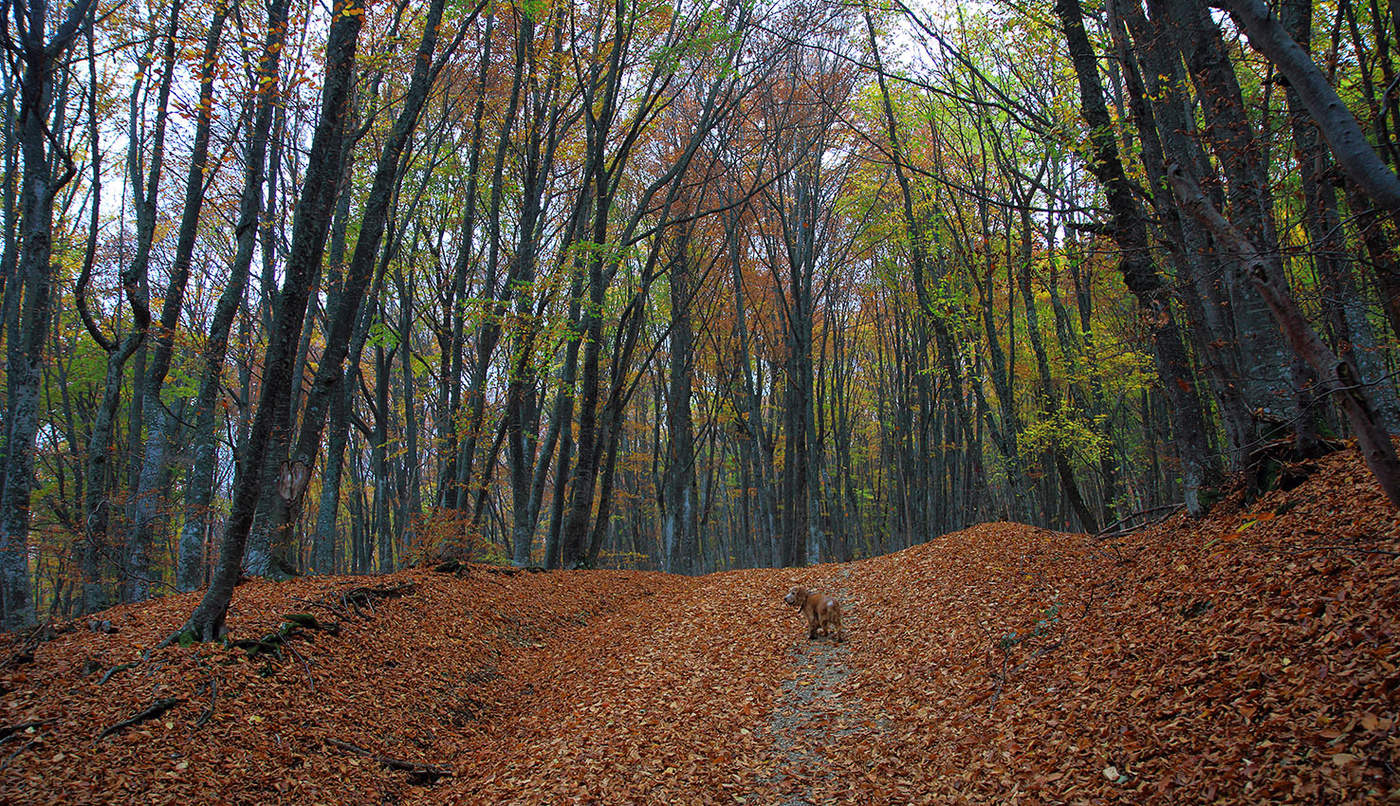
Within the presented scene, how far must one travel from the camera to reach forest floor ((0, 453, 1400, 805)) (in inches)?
123

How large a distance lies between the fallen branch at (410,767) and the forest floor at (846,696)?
16mm

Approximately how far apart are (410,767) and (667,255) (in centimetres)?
1542

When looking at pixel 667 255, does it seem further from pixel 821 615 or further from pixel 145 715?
pixel 145 715

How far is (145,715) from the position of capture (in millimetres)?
4199

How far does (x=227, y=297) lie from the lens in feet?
26.6

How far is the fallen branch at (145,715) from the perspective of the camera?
13.1 feet

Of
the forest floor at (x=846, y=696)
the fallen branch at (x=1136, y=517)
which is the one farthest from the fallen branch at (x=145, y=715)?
the fallen branch at (x=1136, y=517)

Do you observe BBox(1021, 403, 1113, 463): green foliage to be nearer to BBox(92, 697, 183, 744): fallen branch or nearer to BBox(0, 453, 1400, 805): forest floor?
BBox(0, 453, 1400, 805): forest floor

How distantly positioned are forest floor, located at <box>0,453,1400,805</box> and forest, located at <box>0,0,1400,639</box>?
0.80 m

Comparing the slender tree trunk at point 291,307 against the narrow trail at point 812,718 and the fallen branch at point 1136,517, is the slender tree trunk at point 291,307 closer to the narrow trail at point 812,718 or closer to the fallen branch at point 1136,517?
the narrow trail at point 812,718

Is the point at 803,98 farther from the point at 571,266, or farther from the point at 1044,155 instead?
the point at 571,266

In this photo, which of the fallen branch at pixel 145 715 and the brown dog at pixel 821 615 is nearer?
the fallen branch at pixel 145 715

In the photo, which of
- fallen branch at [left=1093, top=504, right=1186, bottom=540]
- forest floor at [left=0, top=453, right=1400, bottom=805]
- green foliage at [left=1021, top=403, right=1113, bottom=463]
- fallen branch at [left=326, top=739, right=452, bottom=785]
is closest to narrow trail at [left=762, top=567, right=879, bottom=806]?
forest floor at [left=0, top=453, right=1400, bottom=805]

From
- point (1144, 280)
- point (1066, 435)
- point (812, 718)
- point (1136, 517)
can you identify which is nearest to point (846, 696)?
point (812, 718)
